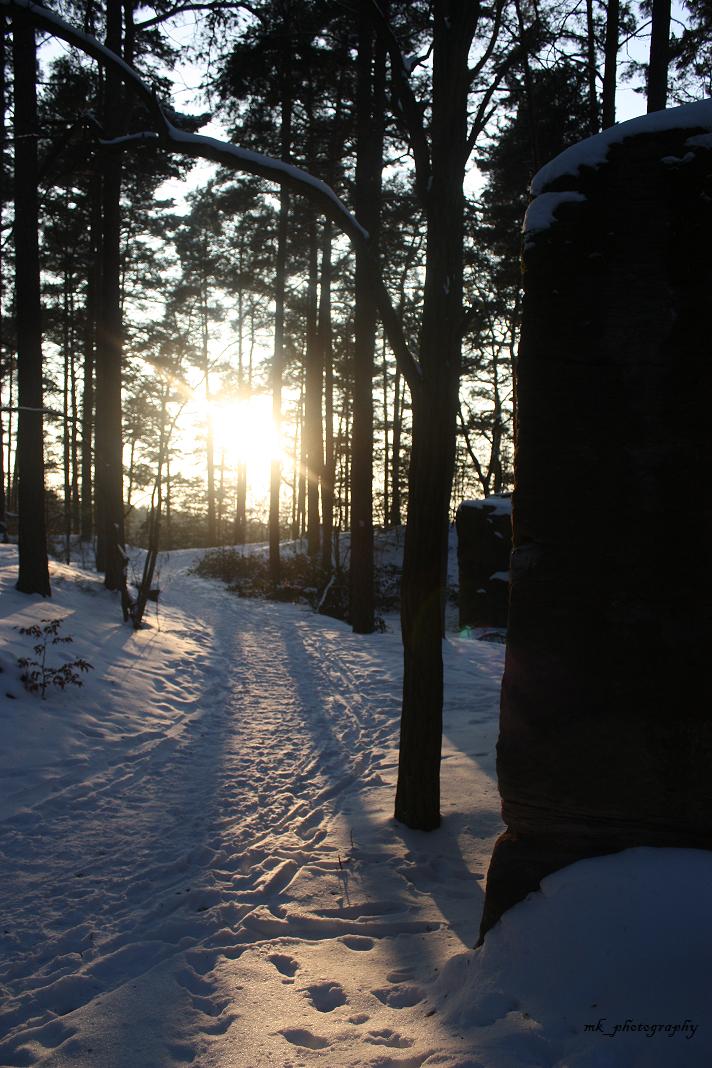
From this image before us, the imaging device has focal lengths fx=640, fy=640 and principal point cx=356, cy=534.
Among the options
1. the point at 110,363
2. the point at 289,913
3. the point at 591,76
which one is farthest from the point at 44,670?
the point at 591,76

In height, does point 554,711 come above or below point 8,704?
above

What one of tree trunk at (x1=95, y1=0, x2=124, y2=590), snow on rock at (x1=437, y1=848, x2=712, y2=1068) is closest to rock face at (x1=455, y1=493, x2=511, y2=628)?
tree trunk at (x1=95, y1=0, x2=124, y2=590)

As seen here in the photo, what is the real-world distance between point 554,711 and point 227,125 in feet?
51.1

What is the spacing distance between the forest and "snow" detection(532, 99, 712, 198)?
96 centimetres

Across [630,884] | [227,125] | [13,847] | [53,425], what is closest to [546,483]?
[630,884]

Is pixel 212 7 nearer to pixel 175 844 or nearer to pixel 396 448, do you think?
pixel 175 844

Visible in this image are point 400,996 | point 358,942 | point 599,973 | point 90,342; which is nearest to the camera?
point 599,973

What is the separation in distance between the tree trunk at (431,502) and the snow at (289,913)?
0.41 metres

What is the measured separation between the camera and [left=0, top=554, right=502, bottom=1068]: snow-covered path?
7.97 ft

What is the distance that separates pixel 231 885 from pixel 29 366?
350 inches

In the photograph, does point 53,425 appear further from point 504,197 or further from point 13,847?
point 13,847

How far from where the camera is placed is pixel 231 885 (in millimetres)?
3504

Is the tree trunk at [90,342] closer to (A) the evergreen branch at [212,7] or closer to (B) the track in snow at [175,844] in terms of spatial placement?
(A) the evergreen branch at [212,7]

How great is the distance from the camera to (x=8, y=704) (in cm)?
560
